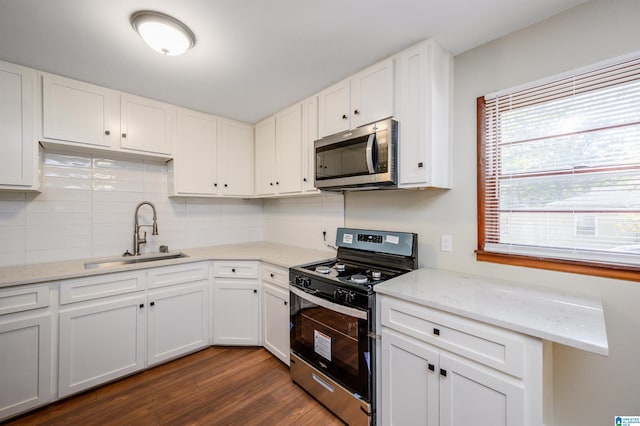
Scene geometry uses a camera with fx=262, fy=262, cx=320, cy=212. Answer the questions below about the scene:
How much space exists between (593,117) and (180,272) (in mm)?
2980

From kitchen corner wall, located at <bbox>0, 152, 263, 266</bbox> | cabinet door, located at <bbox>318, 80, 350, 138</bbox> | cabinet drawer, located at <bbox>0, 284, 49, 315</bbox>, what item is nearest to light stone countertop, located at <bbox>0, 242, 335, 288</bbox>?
cabinet drawer, located at <bbox>0, 284, 49, 315</bbox>

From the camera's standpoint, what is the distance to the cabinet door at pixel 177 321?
7.10ft

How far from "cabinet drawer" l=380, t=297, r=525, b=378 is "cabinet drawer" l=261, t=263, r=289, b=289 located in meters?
0.92

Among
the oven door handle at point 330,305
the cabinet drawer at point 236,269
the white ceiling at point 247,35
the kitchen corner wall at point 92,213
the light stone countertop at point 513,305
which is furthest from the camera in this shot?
the cabinet drawer at point 236,269

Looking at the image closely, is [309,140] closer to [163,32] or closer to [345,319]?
[163,32]

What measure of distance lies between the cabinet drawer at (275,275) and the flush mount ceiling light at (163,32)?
1681mm

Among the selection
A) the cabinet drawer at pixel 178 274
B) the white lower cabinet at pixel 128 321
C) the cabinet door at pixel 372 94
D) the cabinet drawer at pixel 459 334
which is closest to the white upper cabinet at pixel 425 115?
the cabinet door at pixel 372 94

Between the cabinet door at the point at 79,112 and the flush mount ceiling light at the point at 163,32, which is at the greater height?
the flush mount ceiling light at the point at 163,32

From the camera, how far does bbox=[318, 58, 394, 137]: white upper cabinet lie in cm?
179

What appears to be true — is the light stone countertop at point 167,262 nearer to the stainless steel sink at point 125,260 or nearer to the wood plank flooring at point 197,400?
the stainless steel sink at point 125,260

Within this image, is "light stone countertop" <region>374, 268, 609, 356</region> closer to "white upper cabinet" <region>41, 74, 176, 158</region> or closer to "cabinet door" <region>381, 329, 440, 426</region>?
"cabinet door" <region>381, 329, 440, 426</region>

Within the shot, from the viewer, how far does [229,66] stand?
1.91 meters

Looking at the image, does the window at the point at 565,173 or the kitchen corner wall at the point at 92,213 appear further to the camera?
the kitchen corner wall at the point at 92,213

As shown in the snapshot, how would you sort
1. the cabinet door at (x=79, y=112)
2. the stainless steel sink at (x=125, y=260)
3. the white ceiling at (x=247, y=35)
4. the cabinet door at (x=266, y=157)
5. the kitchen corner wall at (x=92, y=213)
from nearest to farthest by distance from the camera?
the white ceiling at (x=247, y=35), the cabinet door at (x=79, y=112), the kitchen corner wall at (x=92, y=213), the stainless steel sink at (x=125, y=260), the cabinet door at (x=266, y=157)
